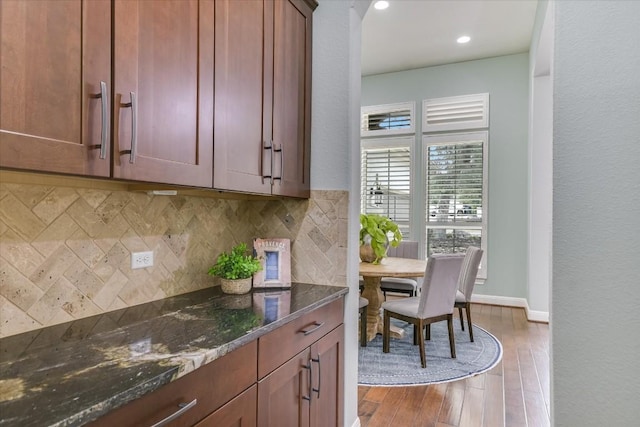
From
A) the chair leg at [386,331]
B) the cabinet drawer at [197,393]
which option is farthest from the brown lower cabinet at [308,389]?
the chair leg at [386,331]

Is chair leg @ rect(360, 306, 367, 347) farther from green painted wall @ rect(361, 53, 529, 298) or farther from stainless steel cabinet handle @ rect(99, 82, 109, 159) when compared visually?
stainless steel cabinet handle @ rect(99, 82, 109, 159)

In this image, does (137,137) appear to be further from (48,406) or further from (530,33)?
(530,33)

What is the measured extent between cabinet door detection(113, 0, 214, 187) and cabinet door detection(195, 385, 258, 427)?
714mm

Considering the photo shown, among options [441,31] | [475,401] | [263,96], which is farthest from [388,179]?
[263,96]

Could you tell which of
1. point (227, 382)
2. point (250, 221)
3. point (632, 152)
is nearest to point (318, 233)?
point (250, 221)

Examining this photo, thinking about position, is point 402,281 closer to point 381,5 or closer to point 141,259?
point 381,5

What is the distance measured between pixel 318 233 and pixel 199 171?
2.79 ft

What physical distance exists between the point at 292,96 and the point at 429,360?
2.50m

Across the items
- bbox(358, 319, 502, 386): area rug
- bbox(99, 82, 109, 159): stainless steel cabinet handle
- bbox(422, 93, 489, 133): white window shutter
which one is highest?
bbox(422, 93, 489, 133): white window shutter

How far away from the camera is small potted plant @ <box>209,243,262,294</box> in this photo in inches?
70.1

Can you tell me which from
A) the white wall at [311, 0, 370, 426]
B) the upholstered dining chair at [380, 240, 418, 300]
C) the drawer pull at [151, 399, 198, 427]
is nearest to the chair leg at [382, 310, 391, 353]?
the upholstered dining chair at [380, 240, 418, 300]

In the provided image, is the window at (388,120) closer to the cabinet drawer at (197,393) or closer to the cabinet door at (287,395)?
the cabinet door at (287,395)

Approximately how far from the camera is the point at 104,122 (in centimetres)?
103

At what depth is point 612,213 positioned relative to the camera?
1.64 metres
